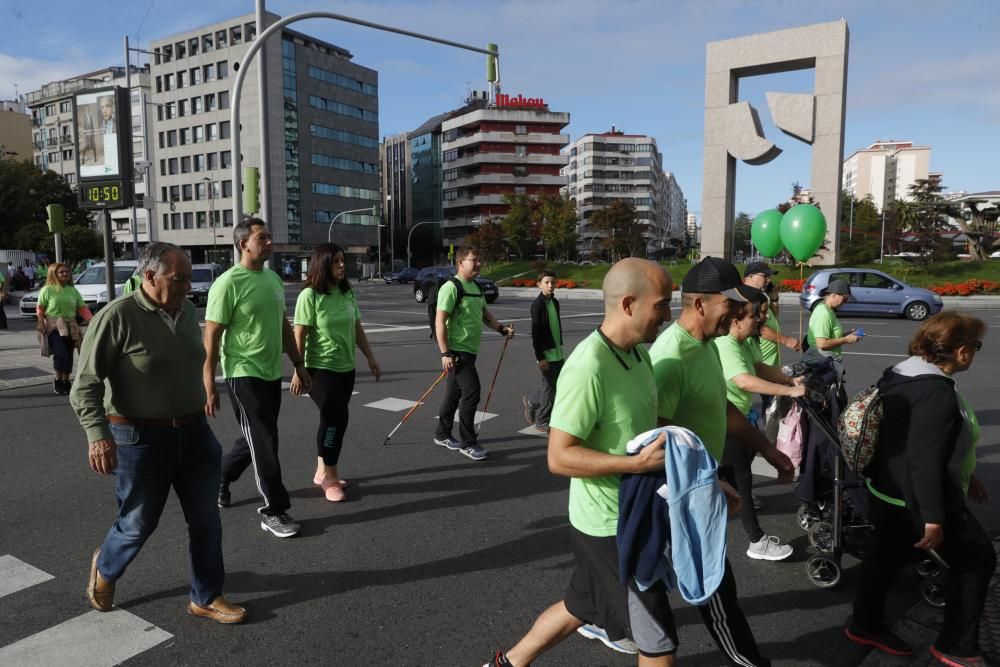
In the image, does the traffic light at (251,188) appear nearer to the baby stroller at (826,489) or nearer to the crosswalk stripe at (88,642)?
the crosswalk stripe at (88,642)

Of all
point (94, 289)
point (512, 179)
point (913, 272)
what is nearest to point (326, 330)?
point (94, 289)

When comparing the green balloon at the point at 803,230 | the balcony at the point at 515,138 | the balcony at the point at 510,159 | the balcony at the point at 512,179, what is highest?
the balcony at the point at 515,138

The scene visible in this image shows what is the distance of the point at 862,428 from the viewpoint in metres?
2.87

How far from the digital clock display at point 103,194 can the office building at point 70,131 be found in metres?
79.0

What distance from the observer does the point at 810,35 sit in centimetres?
3556

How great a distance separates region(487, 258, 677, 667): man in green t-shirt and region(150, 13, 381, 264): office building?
75.3m

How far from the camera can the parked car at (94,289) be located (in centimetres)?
1984

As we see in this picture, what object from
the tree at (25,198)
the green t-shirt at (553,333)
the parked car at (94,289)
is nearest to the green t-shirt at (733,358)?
the green t-shirt at (553,333)

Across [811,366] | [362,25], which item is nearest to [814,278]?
[362,25]

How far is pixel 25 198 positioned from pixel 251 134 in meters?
34.0

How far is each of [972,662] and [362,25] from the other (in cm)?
1199

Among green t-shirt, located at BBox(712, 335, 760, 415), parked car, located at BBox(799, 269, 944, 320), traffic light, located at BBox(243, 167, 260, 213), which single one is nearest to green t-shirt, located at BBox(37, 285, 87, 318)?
traffic light, located at BBox(243, 167, 260, 213)

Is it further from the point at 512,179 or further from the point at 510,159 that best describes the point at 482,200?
the point at 510,159

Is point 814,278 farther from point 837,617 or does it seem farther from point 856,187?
point 856,187
